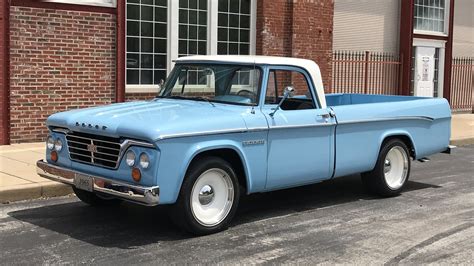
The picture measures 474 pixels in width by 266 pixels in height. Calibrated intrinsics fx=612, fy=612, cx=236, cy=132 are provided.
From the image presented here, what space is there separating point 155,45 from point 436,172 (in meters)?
6.40

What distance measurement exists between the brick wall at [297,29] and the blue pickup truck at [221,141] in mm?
7175

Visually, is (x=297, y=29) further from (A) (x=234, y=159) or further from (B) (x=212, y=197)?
(B) (x=212, y=197)

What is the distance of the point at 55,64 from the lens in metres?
11.6

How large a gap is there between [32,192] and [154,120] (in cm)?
272

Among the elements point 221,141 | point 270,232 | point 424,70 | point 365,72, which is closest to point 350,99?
point 270,232

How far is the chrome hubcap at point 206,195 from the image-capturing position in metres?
5.98

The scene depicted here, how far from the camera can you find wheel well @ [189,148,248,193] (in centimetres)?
607

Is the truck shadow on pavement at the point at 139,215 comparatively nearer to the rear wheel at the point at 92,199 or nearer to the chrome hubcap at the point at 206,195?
the rear wheel at the point at 92,199

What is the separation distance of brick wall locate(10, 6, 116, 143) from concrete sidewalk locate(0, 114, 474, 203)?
70 cm

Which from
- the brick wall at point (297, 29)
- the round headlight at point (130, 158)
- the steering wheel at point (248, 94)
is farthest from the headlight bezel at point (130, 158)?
the brick wall at point (297, 29)

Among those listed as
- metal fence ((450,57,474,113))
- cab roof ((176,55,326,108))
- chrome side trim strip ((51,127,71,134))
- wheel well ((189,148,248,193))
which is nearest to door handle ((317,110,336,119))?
cab roof ((176,55,326,108))

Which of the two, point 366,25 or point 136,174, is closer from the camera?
point 136,174

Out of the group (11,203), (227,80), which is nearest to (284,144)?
(227,80)

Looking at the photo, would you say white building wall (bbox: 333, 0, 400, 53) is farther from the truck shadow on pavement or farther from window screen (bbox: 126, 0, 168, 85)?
the truck shadow on pavement
